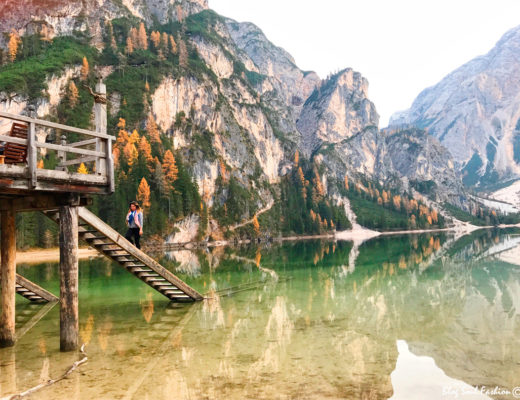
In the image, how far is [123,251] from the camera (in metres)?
20.0

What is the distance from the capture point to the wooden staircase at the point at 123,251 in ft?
56.9

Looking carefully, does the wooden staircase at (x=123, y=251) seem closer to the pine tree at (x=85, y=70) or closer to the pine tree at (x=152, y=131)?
the pine tree at (x=152, y=131)

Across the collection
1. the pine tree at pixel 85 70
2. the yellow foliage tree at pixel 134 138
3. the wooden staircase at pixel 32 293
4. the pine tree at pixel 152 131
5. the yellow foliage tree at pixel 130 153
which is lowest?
the wooden staircase at pixel 32 293

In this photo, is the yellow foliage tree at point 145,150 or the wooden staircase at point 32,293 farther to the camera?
the yellow foliage tree at point 145,150

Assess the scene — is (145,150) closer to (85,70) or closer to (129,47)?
(85,70)

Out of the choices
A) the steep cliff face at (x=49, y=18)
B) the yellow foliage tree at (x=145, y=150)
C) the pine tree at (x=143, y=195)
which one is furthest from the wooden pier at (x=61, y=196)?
the steep cliff face at (x=49, y=18)

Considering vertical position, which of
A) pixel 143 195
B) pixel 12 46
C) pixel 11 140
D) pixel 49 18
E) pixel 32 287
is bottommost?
pixel 32 287

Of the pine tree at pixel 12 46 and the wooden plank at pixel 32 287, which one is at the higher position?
the pine tree at pixel 12 46

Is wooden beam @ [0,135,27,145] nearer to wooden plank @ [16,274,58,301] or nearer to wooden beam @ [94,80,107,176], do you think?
wooden beam @ [94,80,107,176]

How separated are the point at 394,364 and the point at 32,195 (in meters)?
13.4

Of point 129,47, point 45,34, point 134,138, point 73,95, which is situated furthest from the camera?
point 129,47

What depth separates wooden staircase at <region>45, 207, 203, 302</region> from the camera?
56.9 feet

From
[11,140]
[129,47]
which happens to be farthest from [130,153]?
[11,140]

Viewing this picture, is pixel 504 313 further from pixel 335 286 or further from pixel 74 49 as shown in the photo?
pixel 74 49
